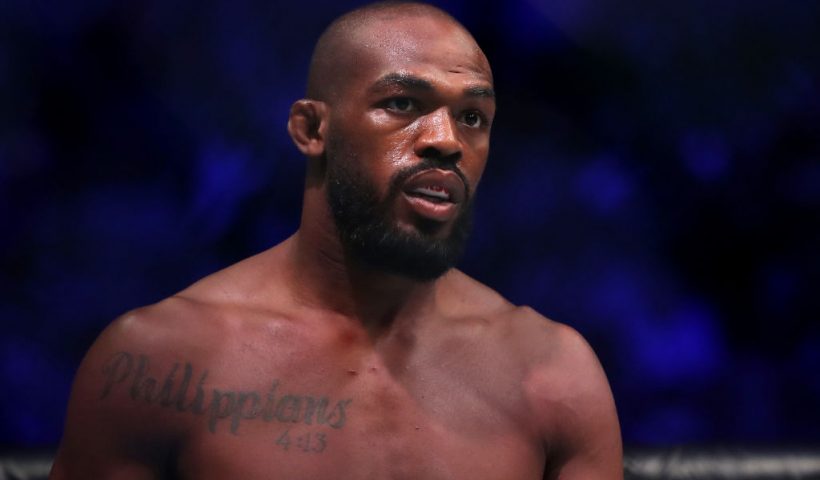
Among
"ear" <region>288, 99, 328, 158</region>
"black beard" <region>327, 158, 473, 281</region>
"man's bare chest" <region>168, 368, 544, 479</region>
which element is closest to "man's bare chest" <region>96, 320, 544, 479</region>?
"man's bare chest" <region>168, 368, 544, 479</region>

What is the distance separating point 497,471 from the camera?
1414mm

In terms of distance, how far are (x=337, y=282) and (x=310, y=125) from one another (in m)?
0.17

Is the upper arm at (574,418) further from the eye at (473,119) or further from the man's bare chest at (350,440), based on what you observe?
the eye at (473,119)

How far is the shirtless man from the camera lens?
4.50 ft

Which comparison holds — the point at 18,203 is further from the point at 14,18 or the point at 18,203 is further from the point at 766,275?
the point at 766,275

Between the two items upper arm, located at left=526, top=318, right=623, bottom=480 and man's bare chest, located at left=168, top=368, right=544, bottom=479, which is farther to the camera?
upper arm, located at left=526, top=318, right=623, bottom=480

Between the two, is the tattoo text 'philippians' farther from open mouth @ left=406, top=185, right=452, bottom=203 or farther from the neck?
open mouth @ left=406, top=185, right=452, bottom=203

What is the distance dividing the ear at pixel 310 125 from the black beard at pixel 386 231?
0.11ft

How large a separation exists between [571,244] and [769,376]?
1.19 ft

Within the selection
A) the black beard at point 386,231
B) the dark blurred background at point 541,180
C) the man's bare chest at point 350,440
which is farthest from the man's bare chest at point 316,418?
the dark blurred background at point 541,180

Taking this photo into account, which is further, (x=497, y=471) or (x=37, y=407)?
(x=37, y=407)

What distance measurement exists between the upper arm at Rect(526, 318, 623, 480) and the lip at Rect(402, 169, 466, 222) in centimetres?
23

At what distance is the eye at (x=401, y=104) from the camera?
1.39 m

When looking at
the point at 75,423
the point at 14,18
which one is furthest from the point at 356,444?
the point at 14,18
